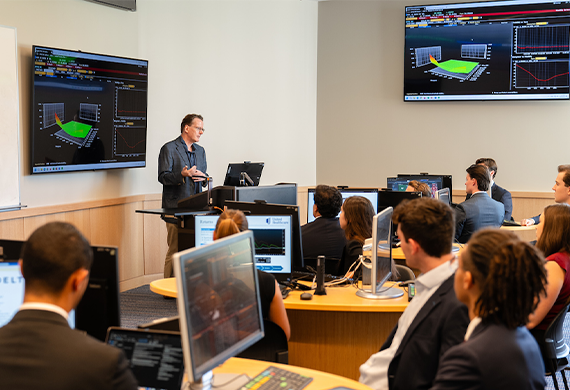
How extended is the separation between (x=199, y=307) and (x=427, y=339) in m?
0.78

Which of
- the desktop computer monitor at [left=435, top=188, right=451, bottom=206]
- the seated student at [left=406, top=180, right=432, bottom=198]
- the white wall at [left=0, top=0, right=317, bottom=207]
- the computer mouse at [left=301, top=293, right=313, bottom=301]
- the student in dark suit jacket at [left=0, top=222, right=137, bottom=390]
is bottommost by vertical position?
the computer mouse at [left=301, top=293, right=313, bottom=301]

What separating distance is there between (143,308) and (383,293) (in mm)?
2922

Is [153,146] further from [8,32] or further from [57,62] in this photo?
[8,32]

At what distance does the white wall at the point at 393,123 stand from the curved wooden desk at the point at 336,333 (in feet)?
14.8

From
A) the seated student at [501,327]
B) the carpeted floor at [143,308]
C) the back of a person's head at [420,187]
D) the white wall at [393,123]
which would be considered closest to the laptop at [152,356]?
the seated student at [501,327]

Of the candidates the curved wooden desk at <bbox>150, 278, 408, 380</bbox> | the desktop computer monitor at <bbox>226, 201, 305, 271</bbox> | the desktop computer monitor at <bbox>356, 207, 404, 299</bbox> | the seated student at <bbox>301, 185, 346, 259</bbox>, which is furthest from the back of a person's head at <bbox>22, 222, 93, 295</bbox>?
the seated student at <bbox>301, 185, 346, 259</bbox>

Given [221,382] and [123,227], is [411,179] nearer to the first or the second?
[123,227]

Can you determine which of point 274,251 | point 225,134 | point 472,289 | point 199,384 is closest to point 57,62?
point 225,134

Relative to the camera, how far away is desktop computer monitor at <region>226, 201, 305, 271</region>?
322cm

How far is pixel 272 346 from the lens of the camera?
8.41 feet

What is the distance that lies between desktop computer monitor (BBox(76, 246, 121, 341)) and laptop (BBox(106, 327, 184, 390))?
0.08 metres

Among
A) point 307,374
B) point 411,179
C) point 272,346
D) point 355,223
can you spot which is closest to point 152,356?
point 307,374

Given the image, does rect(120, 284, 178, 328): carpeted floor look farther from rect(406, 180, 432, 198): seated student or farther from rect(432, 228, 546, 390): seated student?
rect(432, 228, 546, 390): seated student

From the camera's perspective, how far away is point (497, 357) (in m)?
1.38
